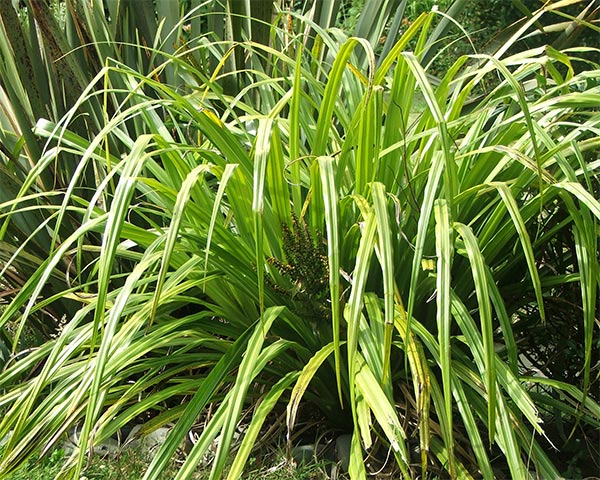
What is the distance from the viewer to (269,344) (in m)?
2.24

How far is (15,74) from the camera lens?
9.65 ft

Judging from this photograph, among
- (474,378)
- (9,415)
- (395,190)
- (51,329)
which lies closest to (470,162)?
(395,190)

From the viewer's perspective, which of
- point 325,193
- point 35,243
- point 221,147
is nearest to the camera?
point 325,193

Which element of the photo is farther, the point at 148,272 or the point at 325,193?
the point at 148,272

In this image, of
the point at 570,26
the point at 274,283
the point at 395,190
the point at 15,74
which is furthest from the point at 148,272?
the point at 570,26

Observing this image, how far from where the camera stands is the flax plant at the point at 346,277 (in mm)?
1824

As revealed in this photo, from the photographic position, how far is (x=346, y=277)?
6.43ft

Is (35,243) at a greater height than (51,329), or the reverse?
(35,243)

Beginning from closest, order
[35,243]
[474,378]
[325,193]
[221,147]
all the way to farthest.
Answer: [325,193] → [474,378] → [221,147] → [35,243]

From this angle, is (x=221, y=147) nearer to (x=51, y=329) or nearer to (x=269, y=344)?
(x=269, y=344)

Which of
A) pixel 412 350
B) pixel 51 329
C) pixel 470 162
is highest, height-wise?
pixel 470 162

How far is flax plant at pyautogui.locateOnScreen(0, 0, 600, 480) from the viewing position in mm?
1824

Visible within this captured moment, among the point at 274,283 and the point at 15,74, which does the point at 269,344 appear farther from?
the point at 15,74

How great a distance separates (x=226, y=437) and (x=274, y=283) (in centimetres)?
45
